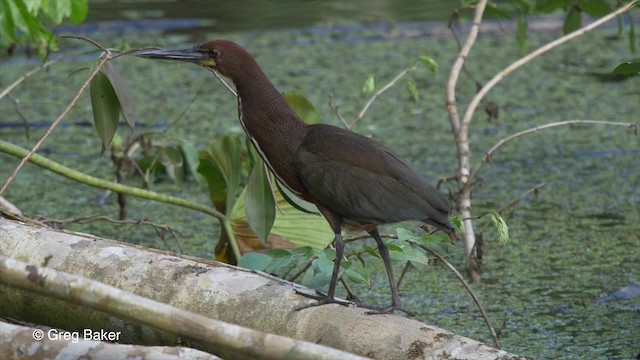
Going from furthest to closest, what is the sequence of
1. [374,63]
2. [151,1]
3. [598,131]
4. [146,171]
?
[151,1]
[374,63]
[598,131]
[146,171]

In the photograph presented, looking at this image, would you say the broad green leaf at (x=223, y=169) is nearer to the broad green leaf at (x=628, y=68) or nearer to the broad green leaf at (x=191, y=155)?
the broad green leaf at (x=191, y=155)

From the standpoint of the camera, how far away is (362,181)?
1.98 meters

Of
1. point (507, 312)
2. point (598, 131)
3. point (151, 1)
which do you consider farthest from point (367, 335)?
point (151, 1)

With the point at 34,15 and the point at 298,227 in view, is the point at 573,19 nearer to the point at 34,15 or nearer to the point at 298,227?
the point at 298,227

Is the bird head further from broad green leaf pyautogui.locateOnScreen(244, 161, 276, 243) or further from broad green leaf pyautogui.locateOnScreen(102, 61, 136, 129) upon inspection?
broad green leaf pyautogui.locateOnScreen(244, 161, 276, 243)

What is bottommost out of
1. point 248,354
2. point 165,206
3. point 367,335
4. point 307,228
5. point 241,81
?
point 165,206

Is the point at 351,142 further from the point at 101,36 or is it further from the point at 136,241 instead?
the point at 101,36

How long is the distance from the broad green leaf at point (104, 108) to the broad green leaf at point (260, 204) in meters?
0.33

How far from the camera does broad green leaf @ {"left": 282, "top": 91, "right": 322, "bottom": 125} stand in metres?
2.86

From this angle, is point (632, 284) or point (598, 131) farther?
point (598, 131)

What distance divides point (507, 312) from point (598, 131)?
6.17 feet

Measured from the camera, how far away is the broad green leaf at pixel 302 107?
286 centimetres

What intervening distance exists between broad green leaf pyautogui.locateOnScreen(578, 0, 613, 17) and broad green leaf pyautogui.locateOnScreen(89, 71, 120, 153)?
1456 mm

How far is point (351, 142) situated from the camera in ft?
6.65
